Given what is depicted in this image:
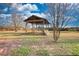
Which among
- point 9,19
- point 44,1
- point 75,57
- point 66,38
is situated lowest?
point 75,57

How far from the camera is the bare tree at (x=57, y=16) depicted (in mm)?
1768

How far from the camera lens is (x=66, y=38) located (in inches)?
69.7

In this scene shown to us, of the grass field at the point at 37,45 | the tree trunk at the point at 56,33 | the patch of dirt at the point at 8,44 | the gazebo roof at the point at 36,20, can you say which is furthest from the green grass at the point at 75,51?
the patch of dirt at the point at 8,44

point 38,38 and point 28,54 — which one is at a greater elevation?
point 38,38

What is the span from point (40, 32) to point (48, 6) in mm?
250

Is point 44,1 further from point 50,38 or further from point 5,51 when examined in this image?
point 5,51

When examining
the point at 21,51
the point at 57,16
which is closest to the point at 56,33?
the point at 57,16

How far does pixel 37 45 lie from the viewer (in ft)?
5.80

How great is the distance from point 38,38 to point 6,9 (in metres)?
0.40

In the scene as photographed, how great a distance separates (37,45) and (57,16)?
1.06ft

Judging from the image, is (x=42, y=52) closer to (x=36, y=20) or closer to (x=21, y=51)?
(x=21, y=51)

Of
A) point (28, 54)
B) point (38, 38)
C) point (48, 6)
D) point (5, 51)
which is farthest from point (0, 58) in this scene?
point (48, 6)

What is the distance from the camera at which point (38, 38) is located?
178 cm

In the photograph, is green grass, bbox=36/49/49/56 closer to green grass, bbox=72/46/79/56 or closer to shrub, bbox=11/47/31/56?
shrub, bbox=11/47/31/56
